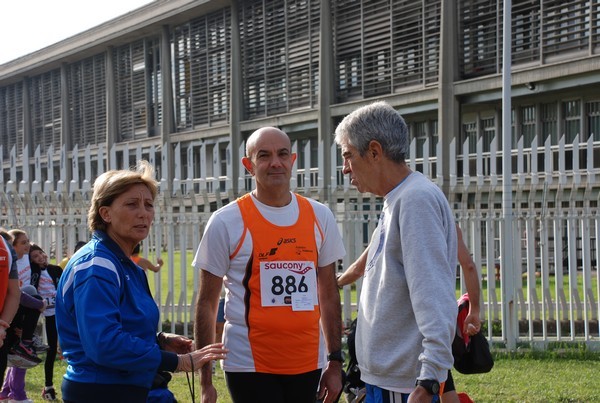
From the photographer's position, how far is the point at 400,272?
342 centimetres

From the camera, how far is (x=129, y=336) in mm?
3426

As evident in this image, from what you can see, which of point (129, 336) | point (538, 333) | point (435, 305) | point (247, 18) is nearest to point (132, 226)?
point (129, 336)

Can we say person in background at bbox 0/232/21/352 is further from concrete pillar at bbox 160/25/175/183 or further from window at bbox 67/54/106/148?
window at bbox 67/54/106/148

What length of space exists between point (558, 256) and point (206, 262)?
24.7 feet

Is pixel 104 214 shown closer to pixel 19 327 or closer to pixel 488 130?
pixel 19 327

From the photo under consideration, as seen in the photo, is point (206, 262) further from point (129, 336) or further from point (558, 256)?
point (558, 256)

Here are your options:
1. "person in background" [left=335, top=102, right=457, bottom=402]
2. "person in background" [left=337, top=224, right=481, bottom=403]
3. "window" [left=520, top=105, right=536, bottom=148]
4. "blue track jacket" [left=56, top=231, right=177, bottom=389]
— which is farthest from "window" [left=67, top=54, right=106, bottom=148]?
"person in background" [left=335, top=102, right=457, bottom=402]

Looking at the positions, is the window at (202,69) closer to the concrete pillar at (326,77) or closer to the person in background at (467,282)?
the concrete pillar at (326,77)

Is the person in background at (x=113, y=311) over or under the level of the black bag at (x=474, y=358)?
over

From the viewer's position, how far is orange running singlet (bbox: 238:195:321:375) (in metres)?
4.42

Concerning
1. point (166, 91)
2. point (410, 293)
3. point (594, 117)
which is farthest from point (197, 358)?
point (166, 91)

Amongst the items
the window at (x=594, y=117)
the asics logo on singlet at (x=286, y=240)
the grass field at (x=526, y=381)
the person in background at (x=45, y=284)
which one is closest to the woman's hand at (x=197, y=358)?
the asics logo on singlet at (x=286, y=240)

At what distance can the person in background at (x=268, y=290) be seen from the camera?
4.43 m

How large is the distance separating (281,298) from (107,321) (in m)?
1.28
